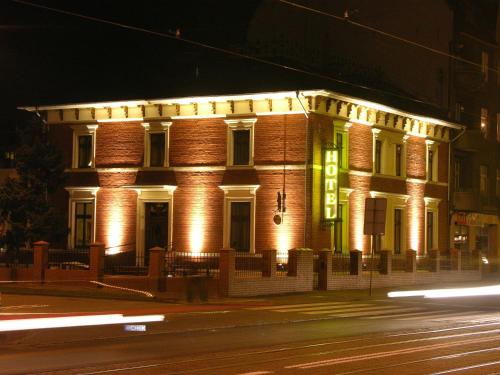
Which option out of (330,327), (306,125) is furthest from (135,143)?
(330,327)

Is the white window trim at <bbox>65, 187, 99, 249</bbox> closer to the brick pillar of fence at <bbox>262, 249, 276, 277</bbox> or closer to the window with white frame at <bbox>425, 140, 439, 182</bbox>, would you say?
the brick pillar of fence at <bbox>262, 249, 276, 277</bbox>

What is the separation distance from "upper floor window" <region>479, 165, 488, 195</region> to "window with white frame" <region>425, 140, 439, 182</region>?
7089 millimetres

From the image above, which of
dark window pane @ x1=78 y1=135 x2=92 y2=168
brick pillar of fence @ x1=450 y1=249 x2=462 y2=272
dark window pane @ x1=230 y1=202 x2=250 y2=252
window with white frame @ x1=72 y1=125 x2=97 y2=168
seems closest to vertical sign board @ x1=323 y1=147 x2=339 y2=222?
dark window pane @ x1=230 y1=202 x2=250 y2=252

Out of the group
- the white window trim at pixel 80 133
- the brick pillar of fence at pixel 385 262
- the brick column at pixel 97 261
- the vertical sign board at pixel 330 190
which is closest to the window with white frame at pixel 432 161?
the brick pillar of fence at pixel 385 262

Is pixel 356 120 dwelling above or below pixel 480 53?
below

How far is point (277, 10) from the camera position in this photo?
4641cm

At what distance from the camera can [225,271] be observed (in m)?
32.0

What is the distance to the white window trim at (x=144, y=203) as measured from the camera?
40.7 meters

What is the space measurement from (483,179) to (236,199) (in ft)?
73.5

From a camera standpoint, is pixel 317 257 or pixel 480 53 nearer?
pixel 317 257

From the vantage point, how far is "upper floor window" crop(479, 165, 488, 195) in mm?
55213

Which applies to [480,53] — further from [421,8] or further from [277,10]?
[277,10]

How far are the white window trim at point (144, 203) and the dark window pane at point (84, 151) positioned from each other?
9.94 feet

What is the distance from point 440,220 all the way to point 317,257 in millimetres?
13925
